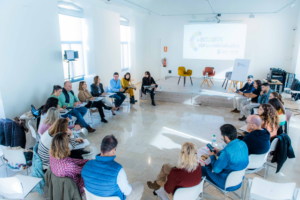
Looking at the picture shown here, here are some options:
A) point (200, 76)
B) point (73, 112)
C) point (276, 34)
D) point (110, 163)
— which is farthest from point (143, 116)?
point (276, 34)

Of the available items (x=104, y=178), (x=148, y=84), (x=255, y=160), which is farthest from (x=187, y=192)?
(x=148, y=84)

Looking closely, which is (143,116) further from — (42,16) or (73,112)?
(42,16)

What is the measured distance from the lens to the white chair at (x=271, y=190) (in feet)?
7.22

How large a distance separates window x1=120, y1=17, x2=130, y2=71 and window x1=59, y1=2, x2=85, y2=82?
3078 mm

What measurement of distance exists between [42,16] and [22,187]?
15.1ft

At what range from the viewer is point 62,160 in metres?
2.45

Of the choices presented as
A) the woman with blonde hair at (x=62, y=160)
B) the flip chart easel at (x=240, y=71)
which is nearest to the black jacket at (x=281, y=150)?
the woman with blonde hair at (x=62, y=160)

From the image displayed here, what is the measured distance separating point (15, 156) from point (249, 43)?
34.2 ft

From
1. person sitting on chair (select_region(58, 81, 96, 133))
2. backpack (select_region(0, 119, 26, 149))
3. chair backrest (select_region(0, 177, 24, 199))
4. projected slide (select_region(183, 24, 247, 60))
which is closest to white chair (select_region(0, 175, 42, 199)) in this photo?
chair backrest (select_region(0, 177, 24, 199))

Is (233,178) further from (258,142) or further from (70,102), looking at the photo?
(70,102)

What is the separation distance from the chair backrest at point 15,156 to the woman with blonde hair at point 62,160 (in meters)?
0.75

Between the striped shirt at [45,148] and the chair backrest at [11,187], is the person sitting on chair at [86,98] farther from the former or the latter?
the chair backrest at [11,187]

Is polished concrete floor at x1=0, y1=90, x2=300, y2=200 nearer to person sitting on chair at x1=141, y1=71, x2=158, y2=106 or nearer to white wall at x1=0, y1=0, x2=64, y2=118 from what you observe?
person sitting on chair at x1=141, y1=71, x2=158, y2=106

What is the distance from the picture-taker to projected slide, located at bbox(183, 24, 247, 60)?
10.1 m
